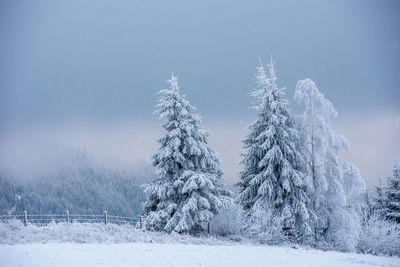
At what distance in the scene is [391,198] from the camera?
1494 inches

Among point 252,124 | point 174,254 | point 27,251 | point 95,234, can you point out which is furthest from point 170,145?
point 27,251

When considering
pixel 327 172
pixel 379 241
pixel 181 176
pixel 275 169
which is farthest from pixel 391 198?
pixel 181 176

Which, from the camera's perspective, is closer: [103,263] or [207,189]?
[103,263]

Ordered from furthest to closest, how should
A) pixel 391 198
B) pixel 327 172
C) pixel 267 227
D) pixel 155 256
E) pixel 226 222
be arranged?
pixel 391 198, pixel 226 222, pixel 327 172, pixel 267 227, pixel 155 256

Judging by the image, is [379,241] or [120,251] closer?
[120,251]

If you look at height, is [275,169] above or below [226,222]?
above

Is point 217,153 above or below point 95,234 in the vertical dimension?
above

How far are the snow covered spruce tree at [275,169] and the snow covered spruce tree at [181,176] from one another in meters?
2.91

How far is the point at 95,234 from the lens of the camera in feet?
66.8

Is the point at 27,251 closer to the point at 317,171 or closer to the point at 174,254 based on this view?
the point at 174,254

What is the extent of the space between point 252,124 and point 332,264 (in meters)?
12.7

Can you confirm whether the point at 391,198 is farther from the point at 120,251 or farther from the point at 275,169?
the point at 120,251

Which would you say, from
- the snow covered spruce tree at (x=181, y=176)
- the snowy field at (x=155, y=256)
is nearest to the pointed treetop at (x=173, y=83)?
the snow covered spruce tree at (x=181, y=176)

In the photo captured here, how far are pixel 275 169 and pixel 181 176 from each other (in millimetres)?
6955
